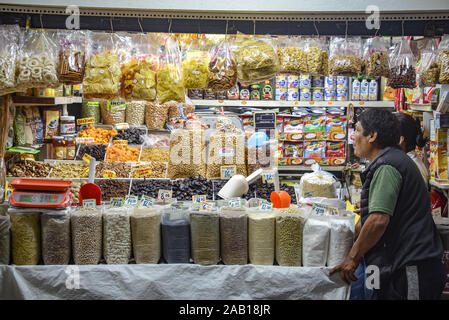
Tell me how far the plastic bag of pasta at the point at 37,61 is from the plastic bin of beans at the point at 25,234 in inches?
27.8

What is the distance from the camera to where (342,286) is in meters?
2.16

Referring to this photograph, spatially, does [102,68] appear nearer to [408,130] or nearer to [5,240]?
[5,240]

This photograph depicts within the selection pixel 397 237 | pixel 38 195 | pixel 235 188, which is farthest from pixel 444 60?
pixel 38 195

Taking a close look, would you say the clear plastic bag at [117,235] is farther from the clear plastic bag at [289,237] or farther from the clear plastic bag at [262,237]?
the clear plastic bag at [289,237]

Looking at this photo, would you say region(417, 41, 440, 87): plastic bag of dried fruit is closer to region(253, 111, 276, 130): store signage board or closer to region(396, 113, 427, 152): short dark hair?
region(396, 113, 427, 152): short dark hair

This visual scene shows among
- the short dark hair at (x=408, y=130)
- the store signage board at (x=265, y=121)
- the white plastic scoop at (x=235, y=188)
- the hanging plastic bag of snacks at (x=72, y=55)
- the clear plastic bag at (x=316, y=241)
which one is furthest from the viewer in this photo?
the store signage board at (x=265, y=121)

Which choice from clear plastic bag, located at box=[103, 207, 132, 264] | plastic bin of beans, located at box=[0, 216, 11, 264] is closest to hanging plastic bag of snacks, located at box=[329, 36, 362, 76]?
clear plastic bag, located at box=[103, 207, 132, 264]

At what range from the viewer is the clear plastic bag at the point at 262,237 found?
7.22 ft

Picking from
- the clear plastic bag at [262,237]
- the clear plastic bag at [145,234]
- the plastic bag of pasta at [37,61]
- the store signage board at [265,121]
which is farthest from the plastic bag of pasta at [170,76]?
the store signage board at [265,121]

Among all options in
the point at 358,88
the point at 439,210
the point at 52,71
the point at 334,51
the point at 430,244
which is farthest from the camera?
the point at 358,88

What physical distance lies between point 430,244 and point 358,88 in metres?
3.73
